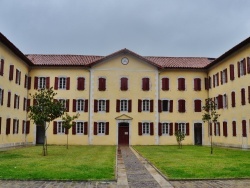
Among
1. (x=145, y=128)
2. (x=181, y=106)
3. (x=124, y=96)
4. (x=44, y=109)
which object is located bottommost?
(x=145, y=128)

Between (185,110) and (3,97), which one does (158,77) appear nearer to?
(185,110)

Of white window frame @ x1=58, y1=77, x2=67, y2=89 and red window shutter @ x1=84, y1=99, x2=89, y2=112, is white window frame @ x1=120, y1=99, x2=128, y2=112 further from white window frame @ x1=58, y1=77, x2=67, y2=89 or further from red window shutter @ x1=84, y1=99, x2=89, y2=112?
white window frame @ x1=58, y1=77, x2=67, y2=89

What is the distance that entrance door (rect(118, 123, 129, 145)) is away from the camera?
1483 inches

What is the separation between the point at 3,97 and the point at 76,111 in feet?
33.8

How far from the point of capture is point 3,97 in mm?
28938

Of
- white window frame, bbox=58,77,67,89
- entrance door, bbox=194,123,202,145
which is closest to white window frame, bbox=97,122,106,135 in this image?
white window frame, bbox=58,77,67,89

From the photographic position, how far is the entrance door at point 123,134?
3767cm

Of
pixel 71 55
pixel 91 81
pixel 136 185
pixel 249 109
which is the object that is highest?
pixel 71 55

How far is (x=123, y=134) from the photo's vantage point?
3791 cm

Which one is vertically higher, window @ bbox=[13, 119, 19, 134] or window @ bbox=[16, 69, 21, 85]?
window @ bbox=[16, 69, 21, 85]

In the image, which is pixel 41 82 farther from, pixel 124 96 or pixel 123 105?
pixel 123 105

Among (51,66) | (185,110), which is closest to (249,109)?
(185,110)

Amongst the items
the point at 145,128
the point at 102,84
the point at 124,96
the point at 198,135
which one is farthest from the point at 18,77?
the point at 198,135

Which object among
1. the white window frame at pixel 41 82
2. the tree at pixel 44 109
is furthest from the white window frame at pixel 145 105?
the tree at pixel 44 109
